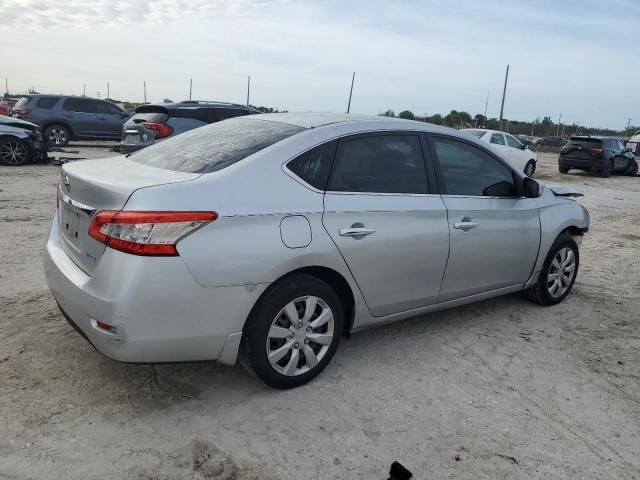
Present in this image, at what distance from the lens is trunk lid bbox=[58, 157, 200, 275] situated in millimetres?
2878

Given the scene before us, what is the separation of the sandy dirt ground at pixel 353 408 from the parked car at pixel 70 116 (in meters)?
14.7

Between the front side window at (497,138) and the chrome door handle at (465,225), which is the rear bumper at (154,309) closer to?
the chrome door handle at (465,225)

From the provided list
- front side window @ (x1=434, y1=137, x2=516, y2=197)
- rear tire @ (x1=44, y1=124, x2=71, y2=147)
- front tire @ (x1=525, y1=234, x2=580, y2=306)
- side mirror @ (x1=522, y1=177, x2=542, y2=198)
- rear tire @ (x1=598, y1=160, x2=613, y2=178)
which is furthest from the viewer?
rear tire @ (x1=598, y1=160, x2=613, y2=178)

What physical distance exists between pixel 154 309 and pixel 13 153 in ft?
40.0

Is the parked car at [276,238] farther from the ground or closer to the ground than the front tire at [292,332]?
farther from the ground

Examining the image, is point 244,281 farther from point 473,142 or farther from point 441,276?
point 473,142

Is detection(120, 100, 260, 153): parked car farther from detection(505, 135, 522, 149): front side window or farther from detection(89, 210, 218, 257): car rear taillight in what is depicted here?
detection(505, 135, 522, 149): front side window

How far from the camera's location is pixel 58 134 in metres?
17.9

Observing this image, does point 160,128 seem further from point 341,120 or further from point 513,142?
point 513,142

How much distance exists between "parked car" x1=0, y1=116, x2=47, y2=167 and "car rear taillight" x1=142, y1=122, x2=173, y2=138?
11.8 ft

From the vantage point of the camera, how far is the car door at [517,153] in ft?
59.8

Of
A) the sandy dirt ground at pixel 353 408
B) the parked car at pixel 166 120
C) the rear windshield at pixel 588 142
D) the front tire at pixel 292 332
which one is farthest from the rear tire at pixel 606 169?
the front tire at pixel 292 332

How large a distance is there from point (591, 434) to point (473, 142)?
2.21m

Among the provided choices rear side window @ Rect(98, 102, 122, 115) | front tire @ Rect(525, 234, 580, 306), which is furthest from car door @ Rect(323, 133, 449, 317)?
rear side window @ Rect(98, 102, 122, 115)
